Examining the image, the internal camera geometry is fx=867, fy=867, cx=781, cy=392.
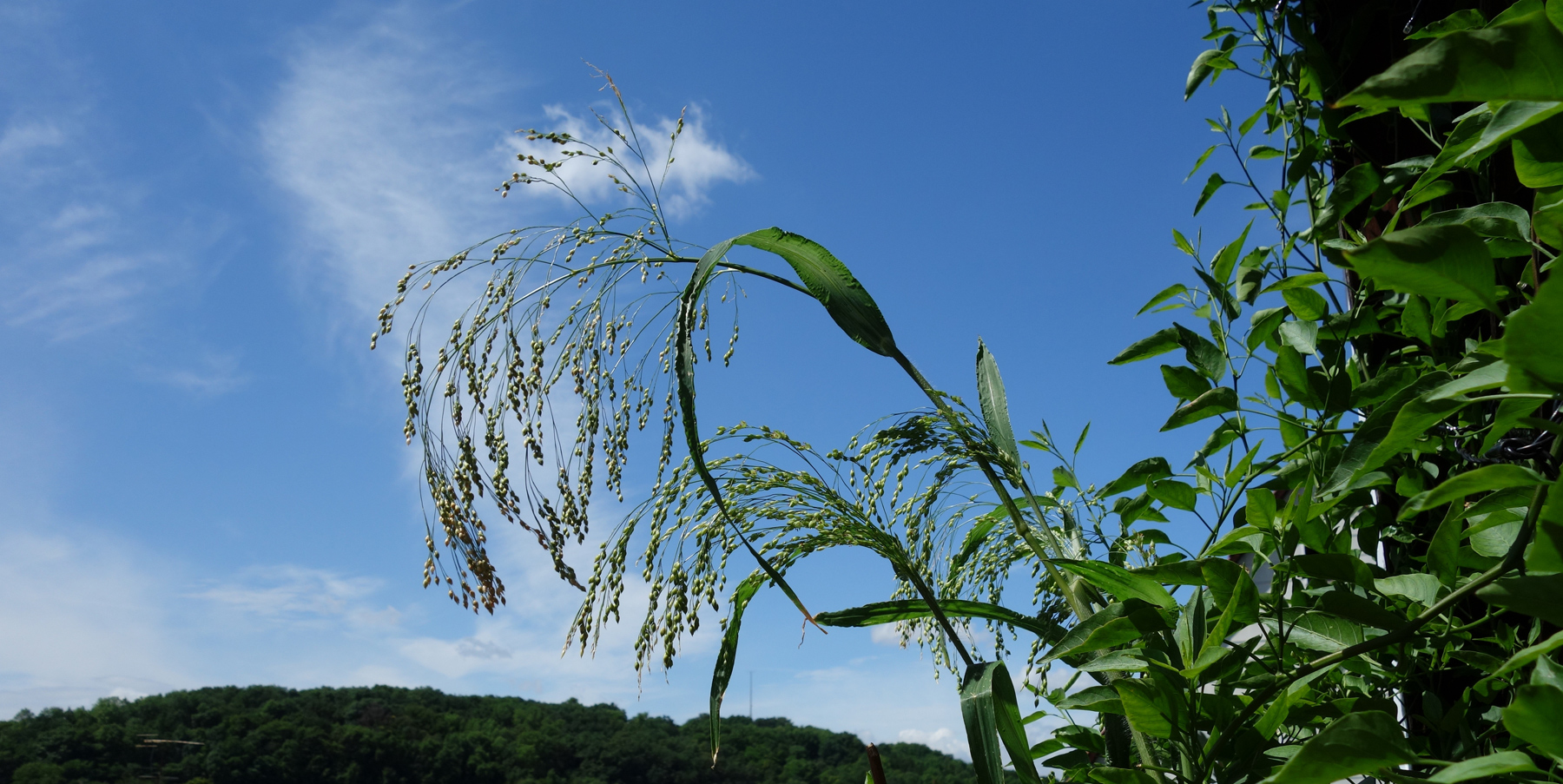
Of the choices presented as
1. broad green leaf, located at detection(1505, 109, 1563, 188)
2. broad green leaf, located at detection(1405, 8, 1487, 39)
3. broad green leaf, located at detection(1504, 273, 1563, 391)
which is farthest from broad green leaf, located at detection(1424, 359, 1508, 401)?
broad green leaf, located at detection(1405, 8, 1487, 39)

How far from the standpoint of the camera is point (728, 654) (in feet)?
3.68

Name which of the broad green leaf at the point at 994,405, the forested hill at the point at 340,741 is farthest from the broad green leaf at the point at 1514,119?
the forested hill at the point at 340,741

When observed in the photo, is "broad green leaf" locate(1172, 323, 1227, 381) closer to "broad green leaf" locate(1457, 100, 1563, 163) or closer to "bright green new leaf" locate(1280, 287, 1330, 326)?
"bright green new leaf" locate(1280, 287, 1330, 326)

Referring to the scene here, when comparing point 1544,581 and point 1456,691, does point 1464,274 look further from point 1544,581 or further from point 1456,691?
point 1456,691

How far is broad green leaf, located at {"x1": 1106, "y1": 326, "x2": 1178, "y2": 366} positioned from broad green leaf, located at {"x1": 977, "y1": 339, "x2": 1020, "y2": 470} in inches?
6.0

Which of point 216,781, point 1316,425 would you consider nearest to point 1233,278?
point 1316,425

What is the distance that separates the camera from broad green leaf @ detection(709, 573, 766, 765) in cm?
108

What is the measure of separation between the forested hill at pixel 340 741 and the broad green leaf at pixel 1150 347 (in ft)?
159

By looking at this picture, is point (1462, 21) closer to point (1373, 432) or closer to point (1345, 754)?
point (1373, 432)

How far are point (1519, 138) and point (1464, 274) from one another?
142mm

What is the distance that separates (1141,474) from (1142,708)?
1.12 ft

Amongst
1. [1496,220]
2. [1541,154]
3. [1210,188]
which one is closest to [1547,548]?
[1541,154]

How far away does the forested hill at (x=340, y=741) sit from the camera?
51.2 meters

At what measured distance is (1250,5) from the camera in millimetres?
1219
